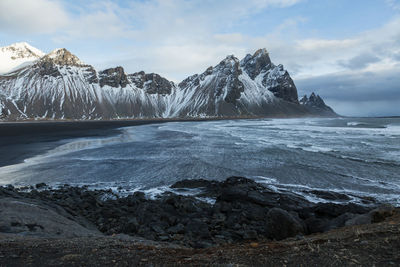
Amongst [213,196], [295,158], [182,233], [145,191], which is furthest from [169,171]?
[295,158]

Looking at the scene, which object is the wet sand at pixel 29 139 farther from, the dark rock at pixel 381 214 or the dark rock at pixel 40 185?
the dark rock at pixel 381 214

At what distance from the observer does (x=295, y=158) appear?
30297 millimetres

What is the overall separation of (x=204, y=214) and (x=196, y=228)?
2.42 metres

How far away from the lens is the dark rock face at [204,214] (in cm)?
1088

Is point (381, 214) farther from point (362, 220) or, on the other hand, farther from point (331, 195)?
point (331, 195)

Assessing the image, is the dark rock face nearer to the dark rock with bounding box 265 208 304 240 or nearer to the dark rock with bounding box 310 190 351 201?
the dark rock with bounding box 265 208 304 240

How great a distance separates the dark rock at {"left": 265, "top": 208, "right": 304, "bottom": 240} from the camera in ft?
34.2

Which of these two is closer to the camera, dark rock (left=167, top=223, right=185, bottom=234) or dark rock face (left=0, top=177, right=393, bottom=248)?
dark rock face (left=0, top=177, right=393, bottom=248)

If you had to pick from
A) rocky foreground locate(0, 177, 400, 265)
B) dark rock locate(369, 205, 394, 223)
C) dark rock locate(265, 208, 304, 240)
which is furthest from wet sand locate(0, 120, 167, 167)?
dark rock locate(369, 205, 394, 223)

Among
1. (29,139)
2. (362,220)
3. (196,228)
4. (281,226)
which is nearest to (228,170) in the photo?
(196,228)

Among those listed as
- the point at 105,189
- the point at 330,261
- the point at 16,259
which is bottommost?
the point at 105,189

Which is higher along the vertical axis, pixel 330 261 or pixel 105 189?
pixel 330 261

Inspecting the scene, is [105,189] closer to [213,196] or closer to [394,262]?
[213,196]

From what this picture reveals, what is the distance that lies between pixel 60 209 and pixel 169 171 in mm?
13023
